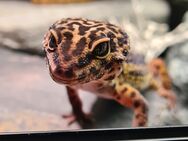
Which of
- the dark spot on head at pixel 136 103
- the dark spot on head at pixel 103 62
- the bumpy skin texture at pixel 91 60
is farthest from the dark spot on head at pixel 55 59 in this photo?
the dark spot on head at pixel 136 103

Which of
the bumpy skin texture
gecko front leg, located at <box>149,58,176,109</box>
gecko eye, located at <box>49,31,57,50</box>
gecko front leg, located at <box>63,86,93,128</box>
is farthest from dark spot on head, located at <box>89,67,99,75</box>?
gecko front leg, located at <box>149,58,176,109</box>

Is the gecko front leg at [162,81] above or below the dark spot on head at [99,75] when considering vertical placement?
below

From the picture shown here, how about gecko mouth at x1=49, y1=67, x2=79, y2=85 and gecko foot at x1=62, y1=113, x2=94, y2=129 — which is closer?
gecko mouth at x1=49, y1=67, x2=79, y2=85

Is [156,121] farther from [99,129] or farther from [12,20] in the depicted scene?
[12,20]

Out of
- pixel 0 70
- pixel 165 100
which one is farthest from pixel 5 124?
pixel 165 100

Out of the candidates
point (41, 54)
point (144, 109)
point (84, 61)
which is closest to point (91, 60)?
point (84, 61)

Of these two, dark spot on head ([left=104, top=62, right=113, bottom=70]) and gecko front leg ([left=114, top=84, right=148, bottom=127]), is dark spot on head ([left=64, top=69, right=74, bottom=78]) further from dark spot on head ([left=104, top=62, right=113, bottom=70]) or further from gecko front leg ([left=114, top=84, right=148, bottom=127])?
gecko front leg ([left=114, top=84, right=148, bottom=127])

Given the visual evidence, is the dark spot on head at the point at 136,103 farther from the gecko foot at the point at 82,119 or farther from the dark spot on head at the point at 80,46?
the dark spot on head at the point at 80,46
